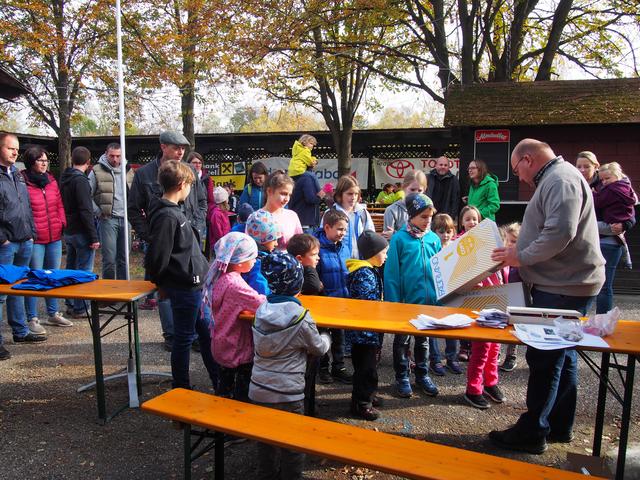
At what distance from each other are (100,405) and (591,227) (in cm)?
365

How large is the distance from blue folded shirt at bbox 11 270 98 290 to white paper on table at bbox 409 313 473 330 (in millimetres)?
2795

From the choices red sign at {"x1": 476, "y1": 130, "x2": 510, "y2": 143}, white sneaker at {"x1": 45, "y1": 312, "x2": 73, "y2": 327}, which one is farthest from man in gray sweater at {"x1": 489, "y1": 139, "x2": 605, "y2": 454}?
red sign at {"x1": 476, "y1": 130, "x2": 510, "y2": 143}

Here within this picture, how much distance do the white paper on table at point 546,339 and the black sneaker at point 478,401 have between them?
1.31 m

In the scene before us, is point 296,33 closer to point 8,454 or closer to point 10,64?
point 10,64

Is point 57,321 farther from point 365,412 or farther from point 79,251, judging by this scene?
point 365,412

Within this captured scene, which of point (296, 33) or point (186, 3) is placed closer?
point (296, 33)

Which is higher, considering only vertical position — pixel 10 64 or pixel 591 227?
pixel 10 64

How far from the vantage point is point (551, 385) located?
3.37 m

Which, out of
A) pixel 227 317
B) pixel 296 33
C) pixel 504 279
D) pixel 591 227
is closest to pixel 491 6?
pixel 296 33

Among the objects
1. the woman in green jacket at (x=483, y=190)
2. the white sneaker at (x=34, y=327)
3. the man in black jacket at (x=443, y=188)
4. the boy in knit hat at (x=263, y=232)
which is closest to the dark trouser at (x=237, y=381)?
the boy in knit hat at (x=263, y=232)

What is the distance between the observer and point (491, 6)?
1304 cm

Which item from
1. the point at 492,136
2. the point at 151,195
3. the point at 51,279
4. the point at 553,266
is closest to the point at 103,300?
the point at 51,279

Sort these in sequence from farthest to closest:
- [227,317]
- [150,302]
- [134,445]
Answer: [150,302] < [134,445] < [227,317]

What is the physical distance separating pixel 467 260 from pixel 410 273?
95 centimetres
